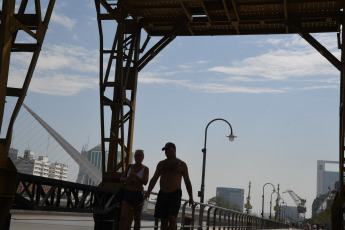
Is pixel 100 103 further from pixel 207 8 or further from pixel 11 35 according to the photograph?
pixel 11 35

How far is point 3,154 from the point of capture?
8602 mm

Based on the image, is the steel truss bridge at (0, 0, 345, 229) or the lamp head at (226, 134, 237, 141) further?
the lamp head at (226, 134, 237, 141)

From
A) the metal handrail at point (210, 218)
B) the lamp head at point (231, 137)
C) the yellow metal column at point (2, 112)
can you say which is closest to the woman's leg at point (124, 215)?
the metal handrail at point (210, 218)

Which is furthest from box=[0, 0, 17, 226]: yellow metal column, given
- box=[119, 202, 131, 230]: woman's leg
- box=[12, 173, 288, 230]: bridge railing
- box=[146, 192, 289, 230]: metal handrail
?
box=[146, 192, 289, 230]: metal handrail

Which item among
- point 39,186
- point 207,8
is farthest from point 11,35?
point 207,8

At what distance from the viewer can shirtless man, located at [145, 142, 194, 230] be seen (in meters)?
10.9

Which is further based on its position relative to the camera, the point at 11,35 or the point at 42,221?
the point at 42,221

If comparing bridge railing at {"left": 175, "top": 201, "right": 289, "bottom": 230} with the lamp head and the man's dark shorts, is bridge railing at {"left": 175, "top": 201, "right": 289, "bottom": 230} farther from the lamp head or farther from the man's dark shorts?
the lamp head

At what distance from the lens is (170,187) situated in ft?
36.0

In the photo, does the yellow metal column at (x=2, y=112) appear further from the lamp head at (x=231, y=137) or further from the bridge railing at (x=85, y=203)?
the lamp head at (x=231, y=137)

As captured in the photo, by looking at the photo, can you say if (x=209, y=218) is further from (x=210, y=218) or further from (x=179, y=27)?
(x=179, y=27)

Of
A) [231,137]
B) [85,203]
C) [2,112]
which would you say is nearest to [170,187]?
[85,203]

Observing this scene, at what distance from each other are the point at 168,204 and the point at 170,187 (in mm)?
356

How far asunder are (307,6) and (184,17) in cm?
399
